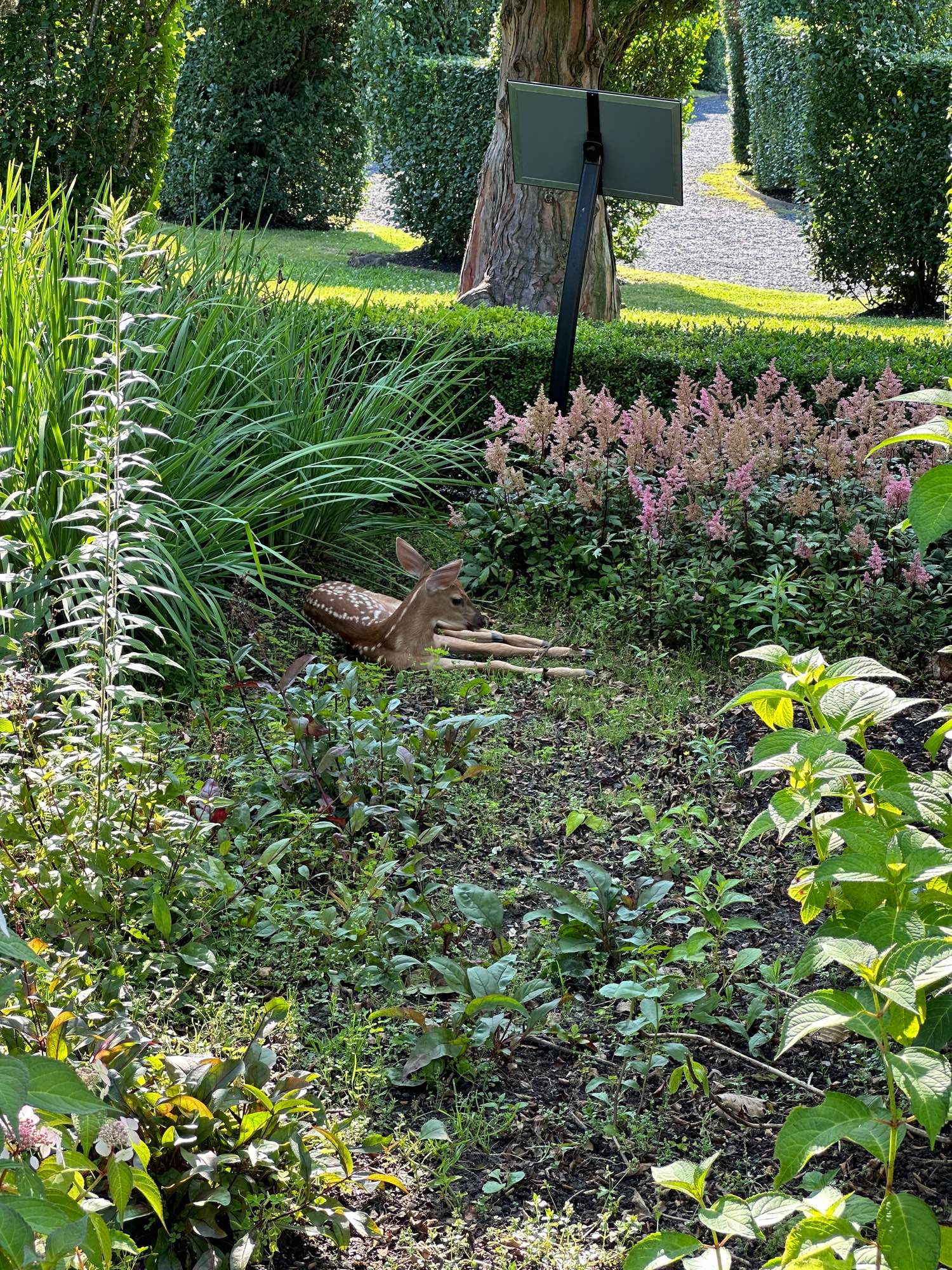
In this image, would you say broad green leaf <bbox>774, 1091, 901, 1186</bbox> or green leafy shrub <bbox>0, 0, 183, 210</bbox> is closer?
broad green leaf <bbox>774, 1091, 901, 1186</bbox>

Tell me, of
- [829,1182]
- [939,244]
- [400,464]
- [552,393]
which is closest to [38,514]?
[400,464]

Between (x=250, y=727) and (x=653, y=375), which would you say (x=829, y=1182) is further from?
(x=653, y=375)

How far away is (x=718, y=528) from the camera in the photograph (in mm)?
4738

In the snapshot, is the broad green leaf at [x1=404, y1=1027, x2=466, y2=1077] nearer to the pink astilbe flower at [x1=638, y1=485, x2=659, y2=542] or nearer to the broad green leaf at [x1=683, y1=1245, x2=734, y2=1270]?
the broad green leaf at [x1=683, y1=1245, x2=734, y2=1270]

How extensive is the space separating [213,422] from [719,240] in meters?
16.9

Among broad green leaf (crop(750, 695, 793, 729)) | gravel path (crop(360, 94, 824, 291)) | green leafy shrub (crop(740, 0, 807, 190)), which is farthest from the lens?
green leafy shrub (crop(740, 0, 807, 190))

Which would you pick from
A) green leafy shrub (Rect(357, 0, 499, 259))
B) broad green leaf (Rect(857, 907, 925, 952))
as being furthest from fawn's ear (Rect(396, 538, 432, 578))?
green leafy shrub (Rect(357, 0, 499, 259))

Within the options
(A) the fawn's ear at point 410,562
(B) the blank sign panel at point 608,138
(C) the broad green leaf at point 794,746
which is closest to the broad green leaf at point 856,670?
(C) the broad green leaf at point 794,746

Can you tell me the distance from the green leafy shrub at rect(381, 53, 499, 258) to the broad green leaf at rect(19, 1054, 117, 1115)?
1459 cm

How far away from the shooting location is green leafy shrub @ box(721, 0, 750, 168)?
79.0ft

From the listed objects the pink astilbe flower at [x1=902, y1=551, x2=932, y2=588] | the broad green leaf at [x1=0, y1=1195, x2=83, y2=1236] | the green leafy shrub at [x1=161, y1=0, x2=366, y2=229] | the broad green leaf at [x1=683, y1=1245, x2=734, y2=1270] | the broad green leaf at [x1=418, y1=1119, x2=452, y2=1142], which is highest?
the green leafy shrub at [x1=161, y1=0, x2=366, y2=229]

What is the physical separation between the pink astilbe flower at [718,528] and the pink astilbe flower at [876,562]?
56cm

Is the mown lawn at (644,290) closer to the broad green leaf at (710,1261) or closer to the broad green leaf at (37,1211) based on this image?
the broad green leaf at (710,1261)

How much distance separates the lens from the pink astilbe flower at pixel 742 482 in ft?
15.7
